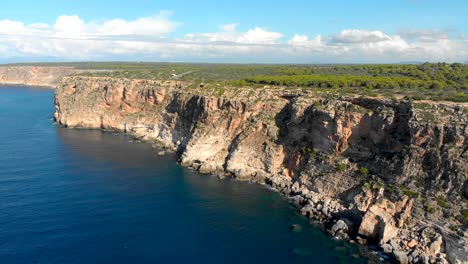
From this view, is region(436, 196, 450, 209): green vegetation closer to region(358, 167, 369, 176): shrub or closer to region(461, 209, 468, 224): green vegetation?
region(461, 209, 468, 224): green vegetation

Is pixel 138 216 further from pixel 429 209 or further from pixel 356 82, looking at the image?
pixel 356 82

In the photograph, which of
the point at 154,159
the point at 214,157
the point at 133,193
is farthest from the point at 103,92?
the point at 133,193

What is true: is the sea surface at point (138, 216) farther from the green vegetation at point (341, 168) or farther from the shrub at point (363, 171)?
the shrub at point (363, 171)

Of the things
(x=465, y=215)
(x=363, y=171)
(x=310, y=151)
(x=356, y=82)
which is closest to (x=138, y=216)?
(x=310, y=151)

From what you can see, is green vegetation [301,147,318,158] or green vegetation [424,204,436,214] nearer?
green vegetation [424,204,436,214]

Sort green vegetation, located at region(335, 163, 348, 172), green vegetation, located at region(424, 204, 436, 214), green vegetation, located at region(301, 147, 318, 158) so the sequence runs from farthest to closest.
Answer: green vegetation, located at region(301, 147, 318, 158) < green vegetation, located at region(335, 163, 348, 172) < green vegetation, located at region(424, 204, 436, 214)

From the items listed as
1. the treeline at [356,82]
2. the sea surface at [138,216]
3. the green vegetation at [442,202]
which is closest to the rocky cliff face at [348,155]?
the green vegetation at [442,202]

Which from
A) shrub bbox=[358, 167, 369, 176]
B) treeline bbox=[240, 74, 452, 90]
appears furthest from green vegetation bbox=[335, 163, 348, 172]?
treeline bbox=[240, 74, 452, 90]

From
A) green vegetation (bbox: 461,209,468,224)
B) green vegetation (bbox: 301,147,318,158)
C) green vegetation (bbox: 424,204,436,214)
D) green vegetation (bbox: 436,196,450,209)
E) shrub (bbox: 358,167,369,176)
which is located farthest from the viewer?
green vegetation (bbox: 301,147,318,158)
